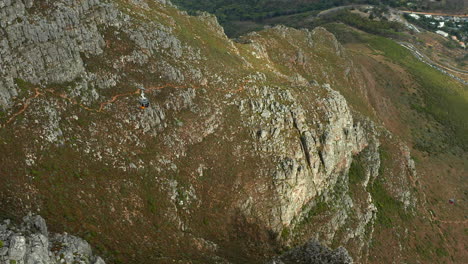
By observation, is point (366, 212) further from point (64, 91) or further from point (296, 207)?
point (64, 91)

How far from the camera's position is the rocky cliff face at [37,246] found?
24281 mm

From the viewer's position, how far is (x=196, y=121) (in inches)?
2275

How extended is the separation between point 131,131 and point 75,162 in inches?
421

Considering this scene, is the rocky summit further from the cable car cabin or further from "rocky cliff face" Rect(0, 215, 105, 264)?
the cable car cabin

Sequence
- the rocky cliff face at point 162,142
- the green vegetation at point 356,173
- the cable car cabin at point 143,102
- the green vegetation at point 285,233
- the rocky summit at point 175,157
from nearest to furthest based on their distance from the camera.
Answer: the rocky summit at point 175,157 < the rocky cliff face at point 162,142 < the cable car cabin at point 143,102 < the green vegetation at point 285,233 < the green vegetation at point 356,173

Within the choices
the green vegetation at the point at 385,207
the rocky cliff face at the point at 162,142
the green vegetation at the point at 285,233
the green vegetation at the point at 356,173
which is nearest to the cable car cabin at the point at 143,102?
the rocky cliff face at the point at 162,142

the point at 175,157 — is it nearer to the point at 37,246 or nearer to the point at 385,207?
the point at 37,246

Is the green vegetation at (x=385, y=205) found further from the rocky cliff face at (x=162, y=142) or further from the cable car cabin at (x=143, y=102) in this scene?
the cable car cabin at (x=143, y=102)

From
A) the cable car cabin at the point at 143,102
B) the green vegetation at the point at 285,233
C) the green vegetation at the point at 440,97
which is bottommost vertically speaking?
the green vegetation at the point at 285,233

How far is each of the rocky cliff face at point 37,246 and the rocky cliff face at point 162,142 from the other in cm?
34

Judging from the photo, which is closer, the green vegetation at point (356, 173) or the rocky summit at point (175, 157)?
the rocky summit at point (175, 157)

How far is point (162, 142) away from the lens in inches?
2067

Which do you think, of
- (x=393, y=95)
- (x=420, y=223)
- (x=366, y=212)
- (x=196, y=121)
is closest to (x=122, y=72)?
(x=196, y=121)

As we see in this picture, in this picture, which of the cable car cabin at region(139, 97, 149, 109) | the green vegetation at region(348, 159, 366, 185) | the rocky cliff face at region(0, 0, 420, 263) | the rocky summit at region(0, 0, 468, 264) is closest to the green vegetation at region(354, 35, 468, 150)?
the rocky summit at region(0, 0, 468, 264)
